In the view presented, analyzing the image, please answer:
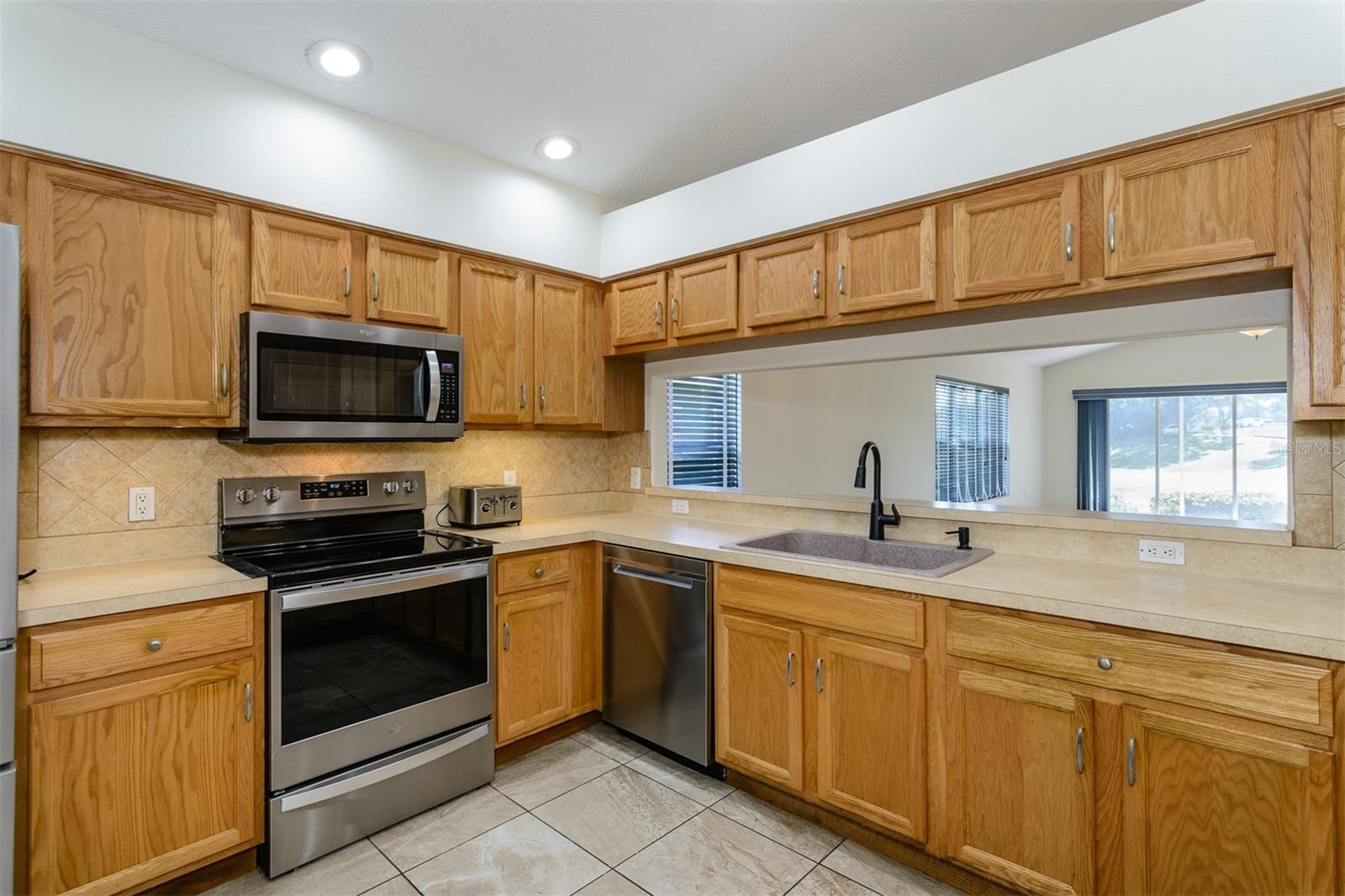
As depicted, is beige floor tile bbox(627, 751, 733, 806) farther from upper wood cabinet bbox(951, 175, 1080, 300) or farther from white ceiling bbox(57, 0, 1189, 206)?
white ceiling bbox(57, 0, 1189, 206)

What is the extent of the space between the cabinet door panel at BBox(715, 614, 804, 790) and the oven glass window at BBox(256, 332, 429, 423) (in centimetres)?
154

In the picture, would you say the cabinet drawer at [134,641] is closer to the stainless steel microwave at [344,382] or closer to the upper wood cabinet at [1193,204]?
the stainless steel microwave at [344,382]

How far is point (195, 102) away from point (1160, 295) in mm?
3186

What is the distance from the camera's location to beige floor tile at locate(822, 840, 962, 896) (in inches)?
73.4

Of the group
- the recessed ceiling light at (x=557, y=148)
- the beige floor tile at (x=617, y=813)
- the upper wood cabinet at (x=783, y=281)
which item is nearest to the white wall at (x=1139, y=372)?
the upper wood cabinet at (x=783, y=281)

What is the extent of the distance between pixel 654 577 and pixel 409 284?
1584 millimetres

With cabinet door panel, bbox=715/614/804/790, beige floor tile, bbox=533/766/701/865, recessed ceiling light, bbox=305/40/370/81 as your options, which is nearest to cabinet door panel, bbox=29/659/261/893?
beige floor tile, bbox=533/766/701/865

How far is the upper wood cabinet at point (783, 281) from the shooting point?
2471mm

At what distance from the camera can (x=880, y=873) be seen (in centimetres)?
194

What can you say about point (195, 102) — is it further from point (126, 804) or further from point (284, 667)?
point (126, 804)

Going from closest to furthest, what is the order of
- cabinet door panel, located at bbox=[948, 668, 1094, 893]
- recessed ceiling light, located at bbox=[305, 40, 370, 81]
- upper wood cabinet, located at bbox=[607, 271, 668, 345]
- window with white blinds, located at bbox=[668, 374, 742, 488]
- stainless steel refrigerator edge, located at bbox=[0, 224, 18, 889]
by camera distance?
stainless steel refrigerator edge, located at bbox=[0, 224, 18, 889] < cabinet door panel, located at bbox=[948, 668, 1094, 893] < recessed ceiling light, located at bbox=[305, 40, 370, 81] < upper wood cabinet, located at bbox=[607, 271, 668, 345] < window with white blinds, located at bbox=[668, 374, 742, 488]

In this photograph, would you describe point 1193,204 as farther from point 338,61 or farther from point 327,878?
point 327,878

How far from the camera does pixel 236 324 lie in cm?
220

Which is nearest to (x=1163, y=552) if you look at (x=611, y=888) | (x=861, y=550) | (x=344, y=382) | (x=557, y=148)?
(x=861, y=550)
